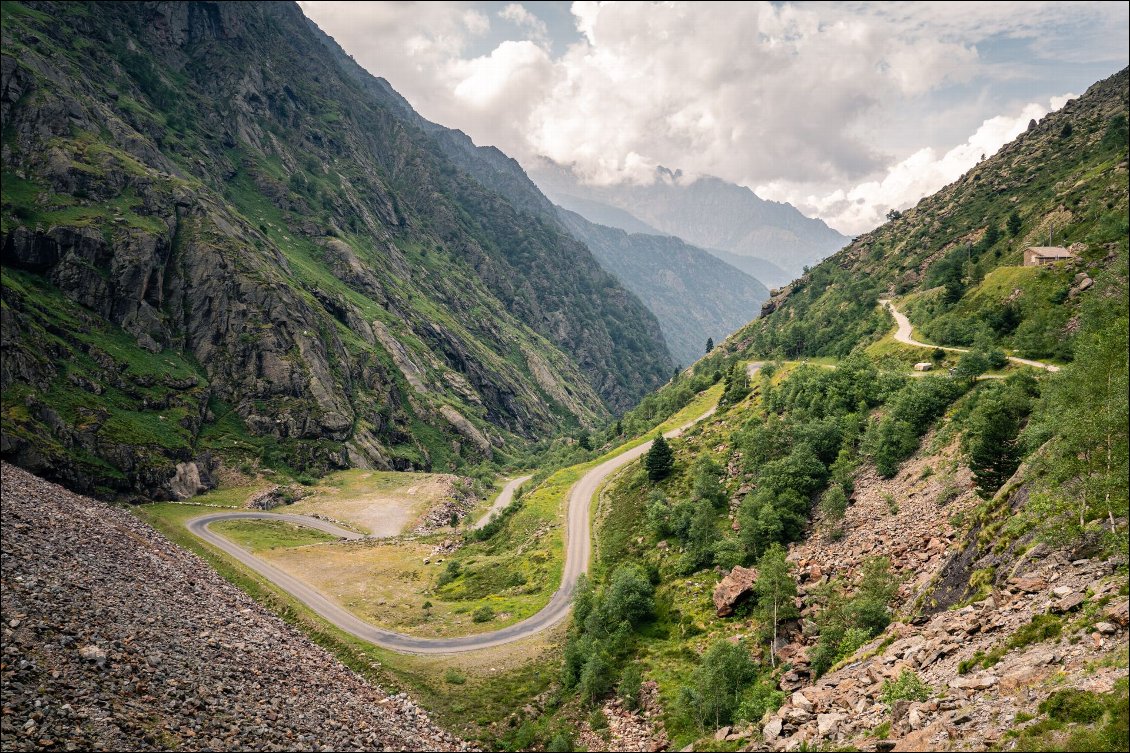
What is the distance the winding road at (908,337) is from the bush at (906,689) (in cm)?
4138

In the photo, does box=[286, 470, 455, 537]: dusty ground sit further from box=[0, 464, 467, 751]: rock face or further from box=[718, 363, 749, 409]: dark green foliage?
box=[718, 363, 749, 409]: dark green foliage

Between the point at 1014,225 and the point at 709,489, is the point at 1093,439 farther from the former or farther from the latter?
the point at 1014,225

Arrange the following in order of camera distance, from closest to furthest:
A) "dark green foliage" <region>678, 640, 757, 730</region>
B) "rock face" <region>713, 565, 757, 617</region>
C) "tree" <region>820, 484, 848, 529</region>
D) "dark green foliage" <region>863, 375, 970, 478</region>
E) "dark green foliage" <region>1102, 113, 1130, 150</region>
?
1. "dark green foliage" <region>678, 640, 757, 730</region>
2. "rock face" <region>713, 565, 757, 617</region>
3. "tree" <region>820, 484, 848, 529</region>
4. "dark green foliage" <region>863, 375, 970, 478</region>
5. "dark green foliage" <region>1102, 113, 1130, 150</region>

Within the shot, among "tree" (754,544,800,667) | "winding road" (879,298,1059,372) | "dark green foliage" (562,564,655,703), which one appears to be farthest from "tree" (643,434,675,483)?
"tree" (754,544,800,667)

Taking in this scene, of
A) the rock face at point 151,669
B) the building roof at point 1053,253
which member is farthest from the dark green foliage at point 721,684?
the building roof at point 1053,253

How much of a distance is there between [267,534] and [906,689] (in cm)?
9619

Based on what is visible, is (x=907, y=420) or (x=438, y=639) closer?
(x=907, y=420)

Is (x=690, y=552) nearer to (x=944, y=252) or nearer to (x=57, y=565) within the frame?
(x=57, y=565)

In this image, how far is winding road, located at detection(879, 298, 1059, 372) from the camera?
56.3m

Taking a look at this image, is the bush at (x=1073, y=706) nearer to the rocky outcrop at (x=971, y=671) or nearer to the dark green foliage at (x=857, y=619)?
the rocky outcrop at (x=971, y=671)

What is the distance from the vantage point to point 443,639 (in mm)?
57062

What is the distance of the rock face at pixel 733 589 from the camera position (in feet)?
151

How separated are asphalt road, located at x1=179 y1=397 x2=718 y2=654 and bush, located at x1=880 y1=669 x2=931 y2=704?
4139 centimetres

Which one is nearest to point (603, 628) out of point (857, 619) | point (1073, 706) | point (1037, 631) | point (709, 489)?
point (709, 489)
